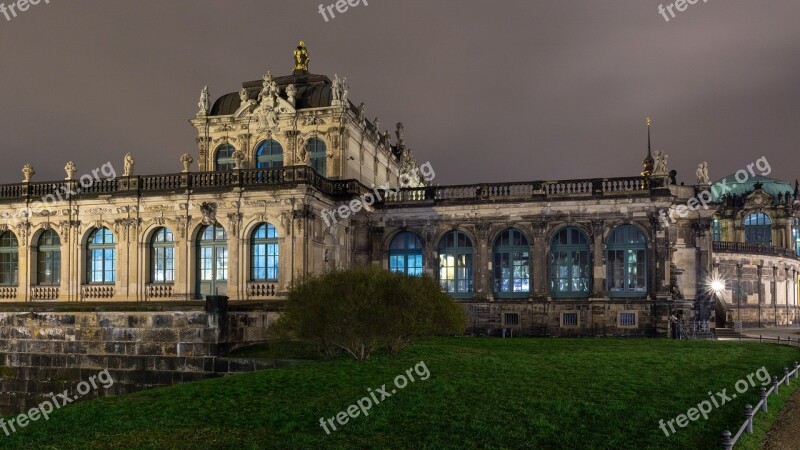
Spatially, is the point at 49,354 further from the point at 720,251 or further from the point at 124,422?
the point at 720,251

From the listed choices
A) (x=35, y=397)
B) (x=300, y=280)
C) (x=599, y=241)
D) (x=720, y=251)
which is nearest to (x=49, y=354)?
(x=35, y=397)

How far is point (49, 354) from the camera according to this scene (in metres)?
27.2

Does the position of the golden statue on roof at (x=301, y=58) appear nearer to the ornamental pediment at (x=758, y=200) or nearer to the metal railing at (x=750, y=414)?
the metal railing at (x=750, y=414)

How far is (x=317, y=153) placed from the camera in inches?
1692

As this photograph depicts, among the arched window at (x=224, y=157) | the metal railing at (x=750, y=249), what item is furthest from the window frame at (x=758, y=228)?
the arched window at (x=224, y=157)

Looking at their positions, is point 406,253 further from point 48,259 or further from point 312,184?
point 48,259

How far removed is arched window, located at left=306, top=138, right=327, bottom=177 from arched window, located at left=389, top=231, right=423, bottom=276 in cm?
629

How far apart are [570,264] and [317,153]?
1651 centimetres

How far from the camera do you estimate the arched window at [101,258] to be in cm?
3912

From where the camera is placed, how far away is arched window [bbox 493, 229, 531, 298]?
4003cm

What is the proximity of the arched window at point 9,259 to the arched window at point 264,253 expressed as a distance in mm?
15097

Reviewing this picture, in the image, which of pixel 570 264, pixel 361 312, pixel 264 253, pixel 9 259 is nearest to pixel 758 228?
pixel 570 264

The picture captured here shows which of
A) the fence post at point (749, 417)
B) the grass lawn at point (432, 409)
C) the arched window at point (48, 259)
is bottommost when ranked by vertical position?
the grass lawn at point (432, 409)

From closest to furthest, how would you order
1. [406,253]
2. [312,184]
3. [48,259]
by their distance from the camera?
[312,184], [48,259], [406,253]
